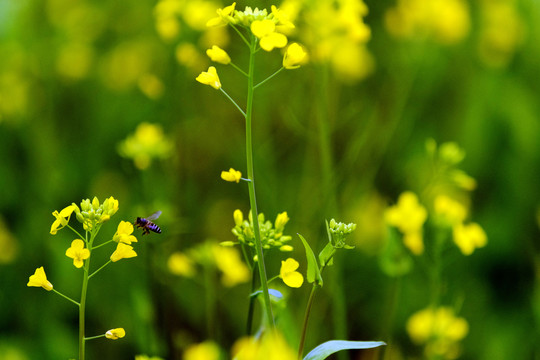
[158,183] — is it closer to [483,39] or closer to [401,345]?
[401,345]

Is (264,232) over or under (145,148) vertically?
over

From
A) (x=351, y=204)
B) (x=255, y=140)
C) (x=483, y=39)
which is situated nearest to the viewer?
(x=351, y=204)

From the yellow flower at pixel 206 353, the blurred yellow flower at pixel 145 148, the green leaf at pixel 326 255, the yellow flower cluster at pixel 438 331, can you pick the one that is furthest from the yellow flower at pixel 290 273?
the blurred yellow flower at pixel 145 148

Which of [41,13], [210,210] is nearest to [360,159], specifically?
[210,210]

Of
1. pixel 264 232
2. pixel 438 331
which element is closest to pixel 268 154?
pixel 438 331

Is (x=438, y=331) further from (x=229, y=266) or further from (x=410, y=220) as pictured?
(x=229, y=266)

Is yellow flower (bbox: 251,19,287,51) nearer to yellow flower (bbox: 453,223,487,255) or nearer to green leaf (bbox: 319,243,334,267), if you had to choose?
green leaf (bbox: 319,243,334,267)

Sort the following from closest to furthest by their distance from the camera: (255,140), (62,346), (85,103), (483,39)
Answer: (62,346)
(255,140)
(85,103)
(483,39)
